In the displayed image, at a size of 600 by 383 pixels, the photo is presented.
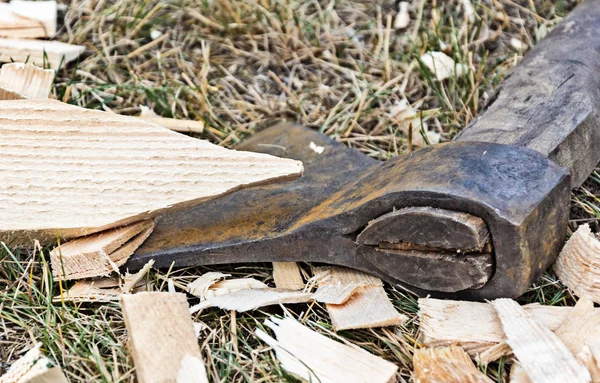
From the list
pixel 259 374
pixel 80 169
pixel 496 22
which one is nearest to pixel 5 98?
pixel 80 169

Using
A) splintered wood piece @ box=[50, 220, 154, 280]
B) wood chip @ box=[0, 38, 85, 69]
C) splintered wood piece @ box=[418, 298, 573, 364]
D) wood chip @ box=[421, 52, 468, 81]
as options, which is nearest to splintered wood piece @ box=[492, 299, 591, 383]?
splintered wood piece @ box=[418, 298, 573, 364]

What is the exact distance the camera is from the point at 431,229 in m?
1.79

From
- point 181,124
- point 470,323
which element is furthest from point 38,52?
point 470,323

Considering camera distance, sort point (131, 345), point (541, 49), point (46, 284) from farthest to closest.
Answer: point (541, 49)
point (46, 284)
point (131, 345)

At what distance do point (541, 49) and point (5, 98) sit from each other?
1.77 meters

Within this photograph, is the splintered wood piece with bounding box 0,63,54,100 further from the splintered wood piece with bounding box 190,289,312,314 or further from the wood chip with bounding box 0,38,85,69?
the splintered wood piece with bounding box 190,289,312,314

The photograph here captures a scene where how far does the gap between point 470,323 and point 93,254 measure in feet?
3.26

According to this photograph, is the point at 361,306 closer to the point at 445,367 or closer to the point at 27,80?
the point at 445,367

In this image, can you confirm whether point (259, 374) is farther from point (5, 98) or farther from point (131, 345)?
point (5, 98)

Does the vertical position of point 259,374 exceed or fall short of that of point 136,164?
it falls short

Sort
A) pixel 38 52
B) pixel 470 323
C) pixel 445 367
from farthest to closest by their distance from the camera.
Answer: pixel 38 52 → pixel 470 323 → pixel 445 367

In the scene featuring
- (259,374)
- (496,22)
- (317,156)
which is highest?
(496,22)

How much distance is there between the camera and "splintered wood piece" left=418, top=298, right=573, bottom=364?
1793mm

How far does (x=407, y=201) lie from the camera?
1817mm
